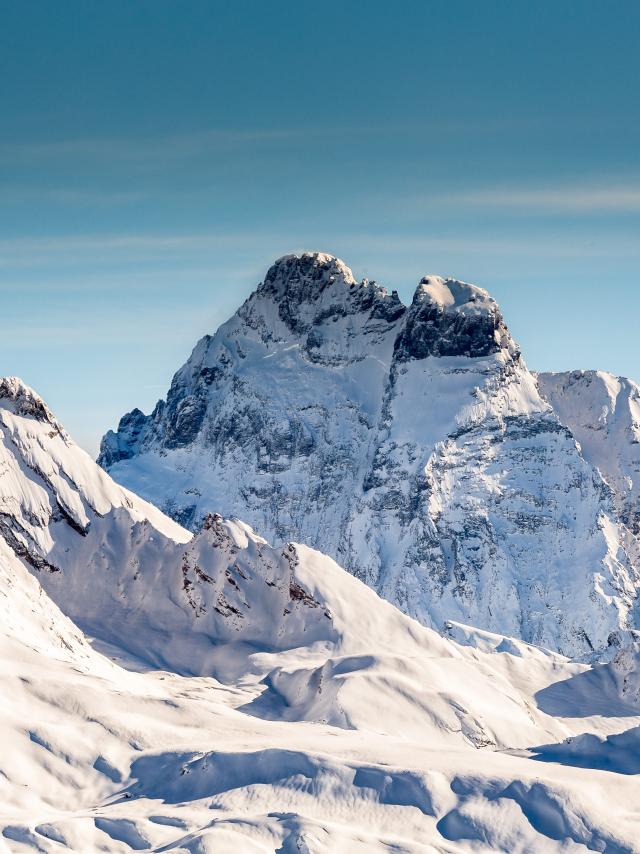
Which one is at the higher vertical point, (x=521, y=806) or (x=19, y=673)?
(x=19, y=673)

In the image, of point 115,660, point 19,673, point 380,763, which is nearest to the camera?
point 380,763

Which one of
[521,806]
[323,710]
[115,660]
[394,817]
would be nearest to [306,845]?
[394,817]

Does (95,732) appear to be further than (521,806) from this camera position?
Yes

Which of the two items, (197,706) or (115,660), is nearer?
(197,706)

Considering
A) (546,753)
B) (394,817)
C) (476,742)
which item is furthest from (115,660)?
(394,817)

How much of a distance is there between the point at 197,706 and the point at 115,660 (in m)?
42.8

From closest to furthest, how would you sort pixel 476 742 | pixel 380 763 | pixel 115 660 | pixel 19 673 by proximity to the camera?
pixel 380 763 < pixel 19 673 < pixel 476 742 < pixel 115 660

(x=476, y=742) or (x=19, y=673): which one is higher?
(x=19, y=673)

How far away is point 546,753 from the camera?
153125mm

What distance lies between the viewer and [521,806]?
128 metres

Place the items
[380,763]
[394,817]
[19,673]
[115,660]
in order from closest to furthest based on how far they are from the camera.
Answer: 1. [394,817]
2. [380,763]
3. [19,673]
4. [115,660]

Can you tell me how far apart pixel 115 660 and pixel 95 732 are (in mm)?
54267

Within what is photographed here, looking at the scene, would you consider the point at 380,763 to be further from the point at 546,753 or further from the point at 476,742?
the point at 476,742

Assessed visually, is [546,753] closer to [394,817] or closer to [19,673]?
[394,817]
